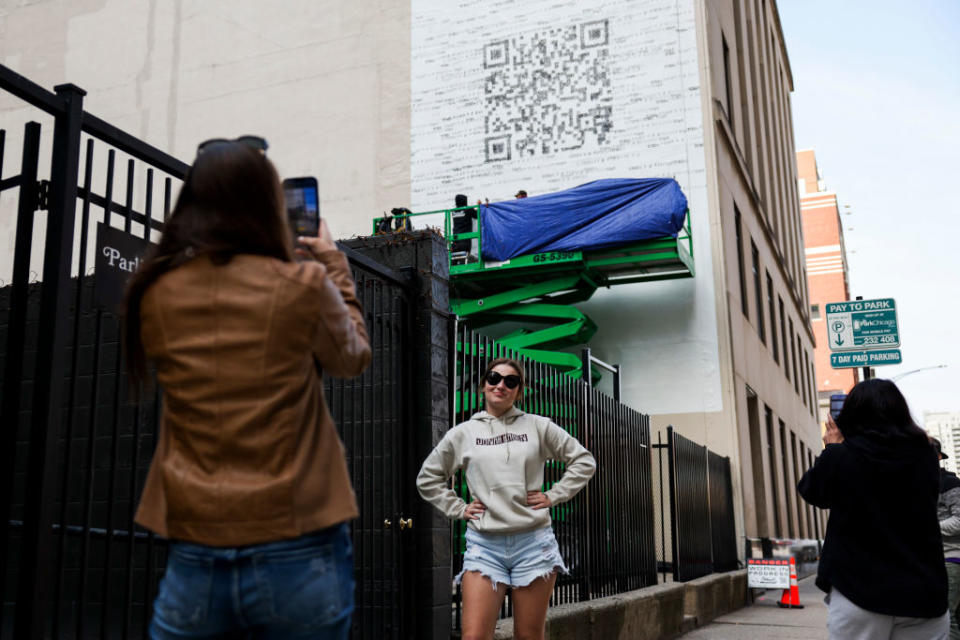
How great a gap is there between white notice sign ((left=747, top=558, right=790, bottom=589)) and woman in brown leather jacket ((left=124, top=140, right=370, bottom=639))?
1257 cm

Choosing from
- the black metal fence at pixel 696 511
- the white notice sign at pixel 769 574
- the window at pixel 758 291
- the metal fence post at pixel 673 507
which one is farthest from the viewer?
the window at pixel 758 291

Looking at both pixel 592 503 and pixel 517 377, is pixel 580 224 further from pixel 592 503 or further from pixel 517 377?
pixel 517 377

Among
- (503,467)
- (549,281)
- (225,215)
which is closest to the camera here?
(225,215)

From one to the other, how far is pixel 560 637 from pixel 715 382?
9945 millimetres

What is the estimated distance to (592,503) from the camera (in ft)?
28.1

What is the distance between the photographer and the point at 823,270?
219ft

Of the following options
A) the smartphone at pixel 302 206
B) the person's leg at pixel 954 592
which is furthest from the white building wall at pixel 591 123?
the smartphone at pixel 302 206

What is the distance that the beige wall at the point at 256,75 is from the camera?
19266 millimetres

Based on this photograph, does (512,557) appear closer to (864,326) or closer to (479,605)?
(479,605)

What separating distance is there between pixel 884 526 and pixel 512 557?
190cm

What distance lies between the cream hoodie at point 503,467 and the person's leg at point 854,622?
155 centimetres

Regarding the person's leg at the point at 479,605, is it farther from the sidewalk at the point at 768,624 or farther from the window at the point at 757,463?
the window at the point at 757,463

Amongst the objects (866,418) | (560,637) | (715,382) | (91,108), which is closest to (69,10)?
(91,108)

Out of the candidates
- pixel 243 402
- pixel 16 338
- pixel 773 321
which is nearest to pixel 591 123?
pixel 773 321
